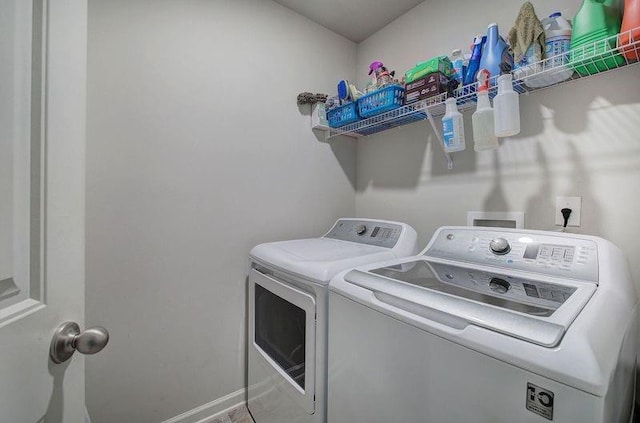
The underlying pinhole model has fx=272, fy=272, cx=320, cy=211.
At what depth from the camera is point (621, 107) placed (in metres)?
1.09

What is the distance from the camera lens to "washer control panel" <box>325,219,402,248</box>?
1.53m

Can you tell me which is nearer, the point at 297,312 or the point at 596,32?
the point at 596,32

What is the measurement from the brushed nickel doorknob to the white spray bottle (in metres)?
1.45

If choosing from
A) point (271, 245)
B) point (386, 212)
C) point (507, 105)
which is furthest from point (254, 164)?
point (507, 105)

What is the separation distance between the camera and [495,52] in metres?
1.22

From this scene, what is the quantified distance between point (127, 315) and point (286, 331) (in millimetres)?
802

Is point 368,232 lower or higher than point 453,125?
lower

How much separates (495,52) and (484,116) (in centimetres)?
31

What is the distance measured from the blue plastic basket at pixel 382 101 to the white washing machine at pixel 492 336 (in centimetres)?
85

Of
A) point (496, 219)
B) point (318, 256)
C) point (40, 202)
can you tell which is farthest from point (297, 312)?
point (496, 219)

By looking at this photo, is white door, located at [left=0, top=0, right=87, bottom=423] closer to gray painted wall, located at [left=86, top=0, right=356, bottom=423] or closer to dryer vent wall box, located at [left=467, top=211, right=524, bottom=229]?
gray painted wall, located at [left=86, top=0, right=356, bottom=423]

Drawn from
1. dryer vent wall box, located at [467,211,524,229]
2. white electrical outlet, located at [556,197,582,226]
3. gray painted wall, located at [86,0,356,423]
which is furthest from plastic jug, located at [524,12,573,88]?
gray painted wall, located at [86,0,356,423]

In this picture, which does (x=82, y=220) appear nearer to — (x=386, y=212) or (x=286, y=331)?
(x=286, y=331)

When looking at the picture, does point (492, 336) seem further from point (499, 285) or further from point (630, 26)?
point (630, 26)
